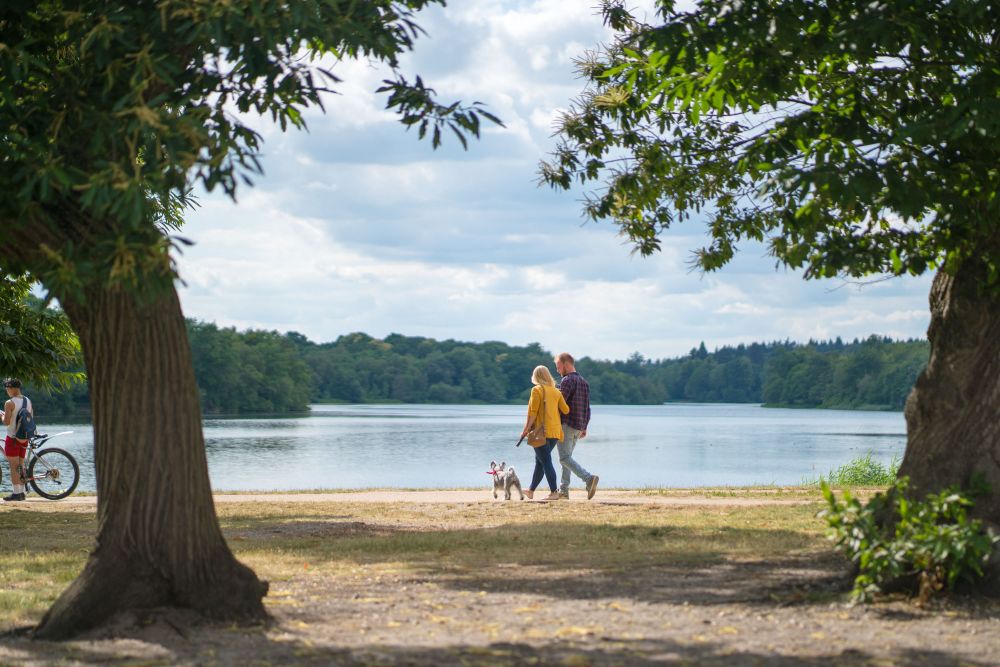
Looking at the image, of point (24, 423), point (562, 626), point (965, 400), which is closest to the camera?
point (562, 626)

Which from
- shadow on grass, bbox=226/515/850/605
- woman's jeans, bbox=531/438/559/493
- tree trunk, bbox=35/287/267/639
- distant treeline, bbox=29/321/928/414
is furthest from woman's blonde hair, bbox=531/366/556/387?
distant treeline, bbox=29/321/928/414

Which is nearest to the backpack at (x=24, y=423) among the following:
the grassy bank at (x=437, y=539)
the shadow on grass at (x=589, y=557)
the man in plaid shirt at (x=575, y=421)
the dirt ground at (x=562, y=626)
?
the grassy bank at (x=437, y=539)

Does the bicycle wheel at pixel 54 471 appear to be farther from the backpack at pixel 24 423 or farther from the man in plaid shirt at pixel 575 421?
the man in plaid shirt at pixel 575 421

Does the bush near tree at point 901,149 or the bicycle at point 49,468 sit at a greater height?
the bush near tree at point 901,149

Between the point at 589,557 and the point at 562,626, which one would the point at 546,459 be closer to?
the point at 589,557

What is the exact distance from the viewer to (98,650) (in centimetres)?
578

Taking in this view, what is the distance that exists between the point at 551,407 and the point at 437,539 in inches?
159

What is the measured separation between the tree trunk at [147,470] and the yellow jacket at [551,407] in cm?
771

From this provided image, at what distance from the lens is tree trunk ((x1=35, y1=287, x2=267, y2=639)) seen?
20.6 feet

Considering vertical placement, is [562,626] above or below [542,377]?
below

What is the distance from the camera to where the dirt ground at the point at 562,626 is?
219 inches

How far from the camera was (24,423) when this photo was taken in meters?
15.7

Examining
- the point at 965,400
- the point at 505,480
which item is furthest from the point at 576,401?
the point at 965,400

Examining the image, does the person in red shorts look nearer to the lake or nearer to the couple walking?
the couple walking
